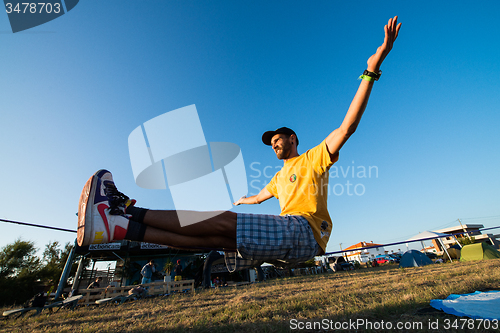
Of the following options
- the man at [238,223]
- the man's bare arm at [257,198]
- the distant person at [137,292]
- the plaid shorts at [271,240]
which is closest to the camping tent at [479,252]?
the man's bare arm at [257,198]

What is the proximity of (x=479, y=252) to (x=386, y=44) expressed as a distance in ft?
56.1

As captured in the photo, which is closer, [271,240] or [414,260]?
[271,240]

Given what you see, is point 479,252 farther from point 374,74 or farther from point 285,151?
point 374,74

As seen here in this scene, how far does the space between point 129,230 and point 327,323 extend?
2243 mm

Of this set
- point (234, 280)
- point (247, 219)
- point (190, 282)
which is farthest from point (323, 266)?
point (247, 219)

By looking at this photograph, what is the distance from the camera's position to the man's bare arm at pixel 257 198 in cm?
342

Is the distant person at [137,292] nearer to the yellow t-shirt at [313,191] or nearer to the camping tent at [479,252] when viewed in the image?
the yellow t-shirt at [313,191]

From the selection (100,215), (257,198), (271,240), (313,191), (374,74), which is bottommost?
(271,240)

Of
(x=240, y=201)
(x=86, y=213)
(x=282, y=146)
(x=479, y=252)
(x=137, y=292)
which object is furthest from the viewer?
(x=479, y=252)

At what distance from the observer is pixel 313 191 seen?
2324 millimetres

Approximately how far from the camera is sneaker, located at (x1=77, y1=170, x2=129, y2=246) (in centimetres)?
172

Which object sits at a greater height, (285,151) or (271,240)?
(285,151)

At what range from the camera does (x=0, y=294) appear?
36.3 feet

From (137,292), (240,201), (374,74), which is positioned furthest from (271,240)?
(137,292)
